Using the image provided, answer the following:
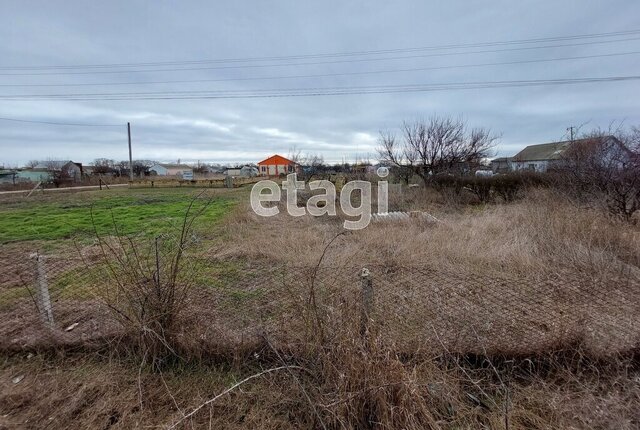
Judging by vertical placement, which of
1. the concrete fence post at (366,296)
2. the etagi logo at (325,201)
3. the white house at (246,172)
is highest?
the white house at (246,172)

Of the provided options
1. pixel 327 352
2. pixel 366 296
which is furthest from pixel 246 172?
pixel 327 352

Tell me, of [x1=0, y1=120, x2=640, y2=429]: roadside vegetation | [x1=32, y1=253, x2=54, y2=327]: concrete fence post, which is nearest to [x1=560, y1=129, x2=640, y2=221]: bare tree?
[x1=0, y1=120, x2=640, y2=429]: roadside vegetation

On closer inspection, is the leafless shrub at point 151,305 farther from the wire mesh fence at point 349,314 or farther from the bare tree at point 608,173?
the bare tree at point 608,173

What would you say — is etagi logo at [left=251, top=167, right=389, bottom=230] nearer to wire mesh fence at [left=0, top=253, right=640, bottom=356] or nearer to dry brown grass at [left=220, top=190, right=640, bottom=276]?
dry brown grass at [left=220, top=190, right=640, bottom=276]

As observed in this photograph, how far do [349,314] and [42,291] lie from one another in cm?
248

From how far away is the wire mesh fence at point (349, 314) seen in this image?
6.93ft

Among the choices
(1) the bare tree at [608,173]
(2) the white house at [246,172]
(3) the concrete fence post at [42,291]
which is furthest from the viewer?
(2) the white house at [246,172]

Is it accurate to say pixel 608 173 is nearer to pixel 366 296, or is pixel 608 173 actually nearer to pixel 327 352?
pixel 366 296

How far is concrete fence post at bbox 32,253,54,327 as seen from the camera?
2.36 metres

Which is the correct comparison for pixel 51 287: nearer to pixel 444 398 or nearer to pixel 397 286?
pixel 397 286

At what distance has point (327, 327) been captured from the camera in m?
2.00

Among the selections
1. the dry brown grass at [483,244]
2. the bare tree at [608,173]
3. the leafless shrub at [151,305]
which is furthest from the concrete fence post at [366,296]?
the bare tree at [608,173]

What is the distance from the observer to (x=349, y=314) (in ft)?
6.58

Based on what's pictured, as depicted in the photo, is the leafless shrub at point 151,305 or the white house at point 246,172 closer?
the leafless shrub at point 151,305
